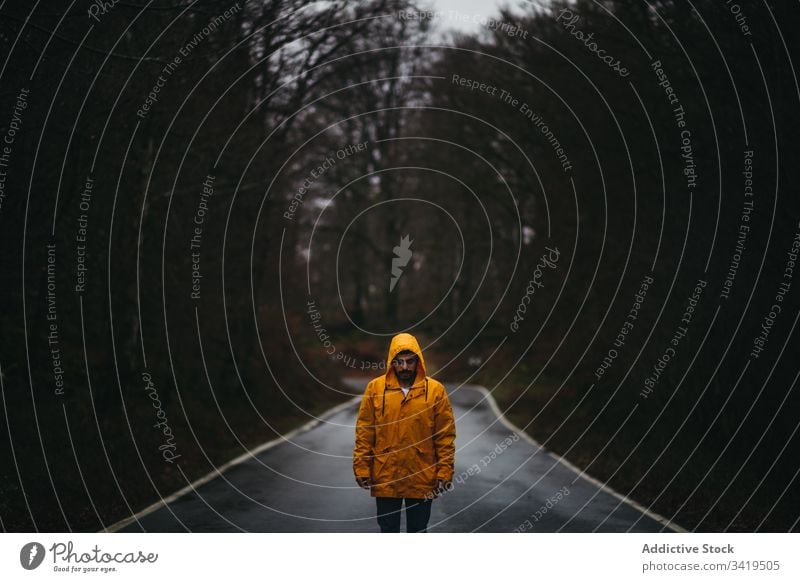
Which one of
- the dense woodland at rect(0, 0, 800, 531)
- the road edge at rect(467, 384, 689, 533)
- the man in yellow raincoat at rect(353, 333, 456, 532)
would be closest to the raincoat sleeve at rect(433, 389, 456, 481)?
the man in yellow raincoat at rect(353, 333, 456, 532)

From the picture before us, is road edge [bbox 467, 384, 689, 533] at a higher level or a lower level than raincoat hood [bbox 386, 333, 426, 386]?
lower

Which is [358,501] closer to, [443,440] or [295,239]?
[443,440]

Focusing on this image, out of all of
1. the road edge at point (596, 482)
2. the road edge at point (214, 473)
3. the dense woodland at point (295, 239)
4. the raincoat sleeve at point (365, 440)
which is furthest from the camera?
the dense woodland at point (295, 239)

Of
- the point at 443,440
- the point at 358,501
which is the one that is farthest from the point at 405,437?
the point at 358,501

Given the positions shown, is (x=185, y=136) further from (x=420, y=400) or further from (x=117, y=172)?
(x=420, y=400)

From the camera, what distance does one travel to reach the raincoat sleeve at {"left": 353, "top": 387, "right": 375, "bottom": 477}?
757 cm

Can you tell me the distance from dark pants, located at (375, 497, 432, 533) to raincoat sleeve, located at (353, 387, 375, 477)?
0.28 metres

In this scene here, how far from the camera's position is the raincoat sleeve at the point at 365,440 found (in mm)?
7566

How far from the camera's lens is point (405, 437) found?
24.4 ft

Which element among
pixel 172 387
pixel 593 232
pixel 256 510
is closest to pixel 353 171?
pixel 593 232

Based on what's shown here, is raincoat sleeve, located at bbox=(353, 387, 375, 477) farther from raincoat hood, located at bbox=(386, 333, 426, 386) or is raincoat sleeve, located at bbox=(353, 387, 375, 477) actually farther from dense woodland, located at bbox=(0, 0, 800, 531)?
dense woodland, located at bbox=(0, 0, 800, 531)

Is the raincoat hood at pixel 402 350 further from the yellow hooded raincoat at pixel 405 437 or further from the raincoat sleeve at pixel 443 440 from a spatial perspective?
the raincoat sleeve at pixel 443 440

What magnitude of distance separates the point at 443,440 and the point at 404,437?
31cm

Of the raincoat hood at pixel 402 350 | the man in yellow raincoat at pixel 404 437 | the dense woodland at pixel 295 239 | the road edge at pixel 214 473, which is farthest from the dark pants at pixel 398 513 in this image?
the dense woodland at pixel 295 239
